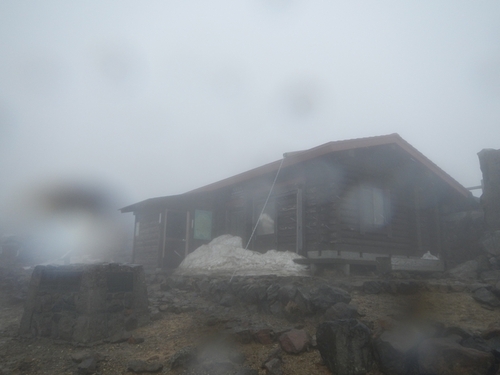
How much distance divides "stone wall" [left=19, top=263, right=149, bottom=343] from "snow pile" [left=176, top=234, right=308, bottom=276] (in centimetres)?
331

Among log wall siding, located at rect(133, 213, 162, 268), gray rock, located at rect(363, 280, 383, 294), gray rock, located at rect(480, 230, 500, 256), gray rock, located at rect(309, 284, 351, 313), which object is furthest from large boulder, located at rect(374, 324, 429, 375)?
log wall siding, located at rect(133, 213, 162, 268)

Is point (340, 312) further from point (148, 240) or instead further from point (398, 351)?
point (148, 240)

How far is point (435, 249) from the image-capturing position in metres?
13.1

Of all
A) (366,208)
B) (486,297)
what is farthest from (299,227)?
(486,297)

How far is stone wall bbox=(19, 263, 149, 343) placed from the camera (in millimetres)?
6398

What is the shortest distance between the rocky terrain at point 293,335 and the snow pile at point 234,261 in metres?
1.44

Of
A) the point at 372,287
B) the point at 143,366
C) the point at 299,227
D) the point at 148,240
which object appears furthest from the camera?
the point at 148,240

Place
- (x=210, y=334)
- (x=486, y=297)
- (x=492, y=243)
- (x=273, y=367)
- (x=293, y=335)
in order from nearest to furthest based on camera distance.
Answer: (x=273, y=367)
(x=293, y=335)
(x=210, y=334)
(x=486, y=297)
(x=492, y=243)

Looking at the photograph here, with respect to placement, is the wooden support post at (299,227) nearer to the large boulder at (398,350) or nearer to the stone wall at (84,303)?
the stone wall at (84,303)

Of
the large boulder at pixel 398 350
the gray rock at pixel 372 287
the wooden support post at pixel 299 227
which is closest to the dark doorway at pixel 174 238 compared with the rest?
the wooden support post at pixel 299 227

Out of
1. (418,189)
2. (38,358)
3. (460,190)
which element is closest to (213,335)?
(38,358)

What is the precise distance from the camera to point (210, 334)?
6074 millimetres

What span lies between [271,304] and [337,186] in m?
4.80

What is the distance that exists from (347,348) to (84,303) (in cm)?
442
